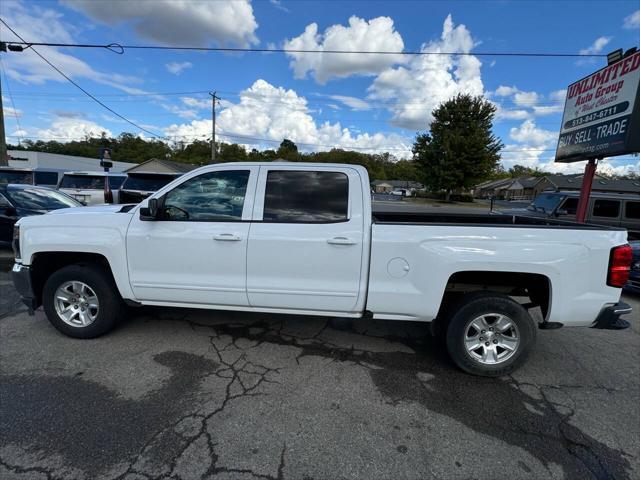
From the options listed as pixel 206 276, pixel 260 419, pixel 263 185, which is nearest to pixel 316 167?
pixel 263 185

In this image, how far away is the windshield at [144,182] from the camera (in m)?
10.3

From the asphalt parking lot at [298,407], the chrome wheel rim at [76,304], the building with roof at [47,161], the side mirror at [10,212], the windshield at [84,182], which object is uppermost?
the building with roof at [47,161]

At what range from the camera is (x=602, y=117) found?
8.48 m

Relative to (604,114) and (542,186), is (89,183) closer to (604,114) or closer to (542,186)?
(604,114)

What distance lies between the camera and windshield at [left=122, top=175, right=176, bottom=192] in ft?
33.8

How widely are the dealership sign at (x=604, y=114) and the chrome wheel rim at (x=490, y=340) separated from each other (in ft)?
25.5

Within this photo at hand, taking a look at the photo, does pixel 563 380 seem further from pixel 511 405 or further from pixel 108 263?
pixel 108 263

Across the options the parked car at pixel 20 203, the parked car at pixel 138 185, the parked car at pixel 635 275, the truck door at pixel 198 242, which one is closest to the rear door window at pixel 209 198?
the truck door at pixel 198 242

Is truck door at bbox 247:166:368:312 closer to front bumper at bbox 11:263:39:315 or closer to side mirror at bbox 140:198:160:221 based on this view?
side mirror at bbox 140:198:160:221

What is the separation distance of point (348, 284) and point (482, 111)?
139ft

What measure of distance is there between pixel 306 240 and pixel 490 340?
199 centimetres

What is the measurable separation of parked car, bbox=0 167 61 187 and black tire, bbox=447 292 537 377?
16.3 meters

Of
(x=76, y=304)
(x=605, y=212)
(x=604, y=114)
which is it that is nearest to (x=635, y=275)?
(x=605, y=212)

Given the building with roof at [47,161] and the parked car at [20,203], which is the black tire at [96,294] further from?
the building with roof at [47,161]
